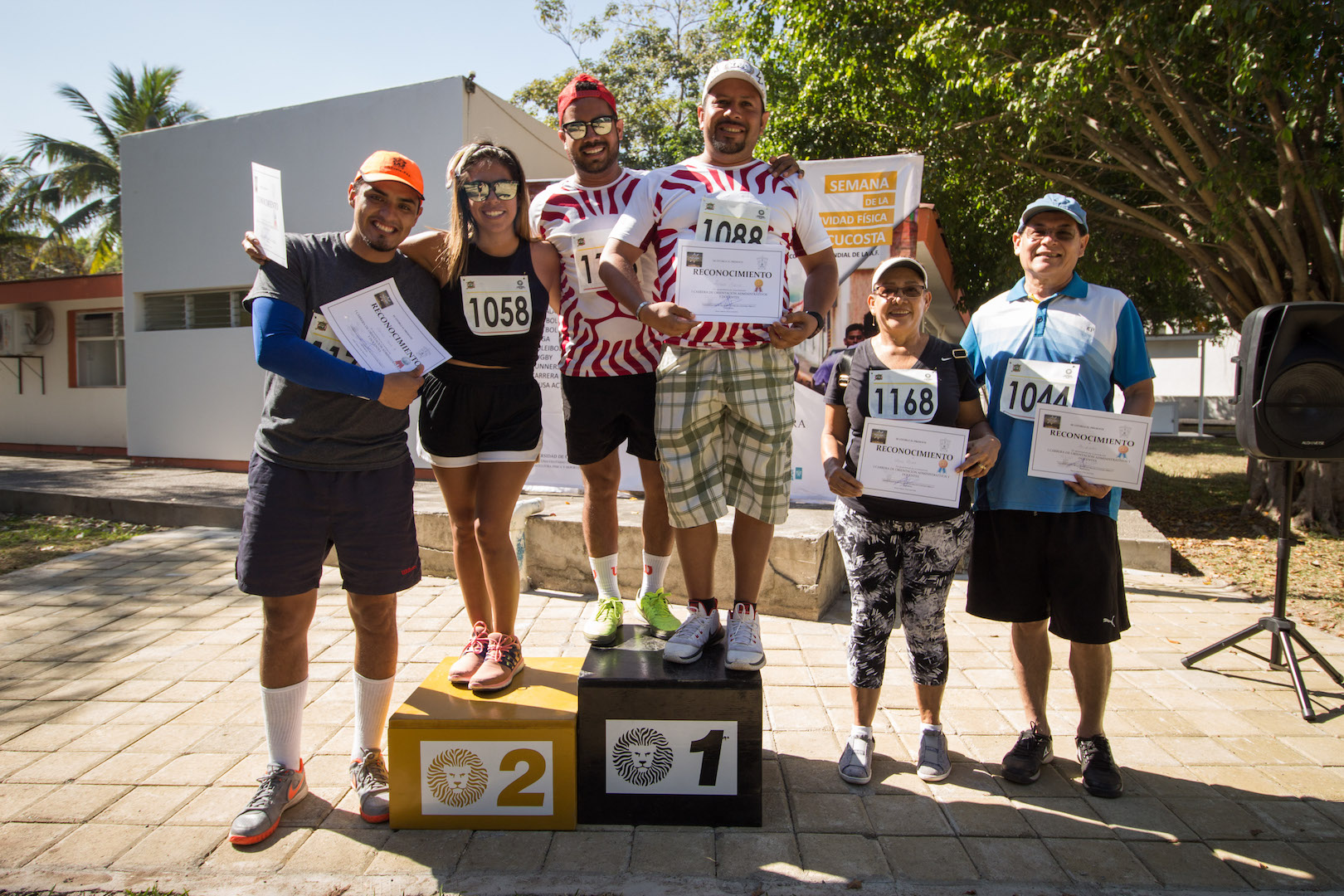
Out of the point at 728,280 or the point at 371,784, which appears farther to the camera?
the point at 371,784

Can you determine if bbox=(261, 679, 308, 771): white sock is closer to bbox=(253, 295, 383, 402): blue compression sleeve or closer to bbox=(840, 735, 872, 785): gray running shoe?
bbox=(253, 295, 383, 402): blue compression sleeve

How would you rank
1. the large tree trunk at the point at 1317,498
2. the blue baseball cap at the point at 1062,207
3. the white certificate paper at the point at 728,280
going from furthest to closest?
the large tree trunk at the point at 1317,498
the blue baseball cap at the point at 1062,207
the white certificate paper at the point at 728,280

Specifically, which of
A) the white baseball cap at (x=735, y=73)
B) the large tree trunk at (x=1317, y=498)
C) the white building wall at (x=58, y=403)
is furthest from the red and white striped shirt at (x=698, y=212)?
the white building wall at (x=58, y=403)

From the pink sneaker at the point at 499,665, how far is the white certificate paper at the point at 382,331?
3.56 feet

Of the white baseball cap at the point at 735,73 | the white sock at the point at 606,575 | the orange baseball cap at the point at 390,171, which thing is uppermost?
the white baseball cap at the point at 735,73

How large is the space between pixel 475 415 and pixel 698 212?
3.60 feet

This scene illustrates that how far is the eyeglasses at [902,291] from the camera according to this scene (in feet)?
9.72

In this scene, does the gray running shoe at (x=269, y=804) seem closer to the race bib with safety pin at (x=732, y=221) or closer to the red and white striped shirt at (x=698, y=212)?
the red and white striped shirt at (x=698, y=212)

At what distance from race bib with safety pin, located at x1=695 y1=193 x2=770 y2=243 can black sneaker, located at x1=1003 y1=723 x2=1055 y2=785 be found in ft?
7.23

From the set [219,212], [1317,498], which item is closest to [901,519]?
[1317,498]

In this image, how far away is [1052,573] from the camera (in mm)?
3066

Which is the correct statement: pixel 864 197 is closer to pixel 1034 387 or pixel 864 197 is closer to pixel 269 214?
pixel 1034 387

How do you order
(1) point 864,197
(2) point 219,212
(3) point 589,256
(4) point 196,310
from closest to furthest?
(3) point 589,256 < (1) point 864,197 < (2) point 219,212 < (4) point 196,310

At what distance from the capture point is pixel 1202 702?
3.88 metres
